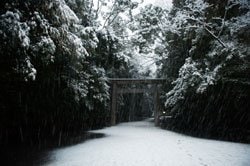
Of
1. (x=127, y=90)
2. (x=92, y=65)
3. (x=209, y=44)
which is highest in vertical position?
(x=209, y=44)

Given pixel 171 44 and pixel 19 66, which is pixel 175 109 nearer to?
pixel 171 44

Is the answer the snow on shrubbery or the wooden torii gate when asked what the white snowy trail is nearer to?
the snow on shrubbery

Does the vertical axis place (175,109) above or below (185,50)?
below

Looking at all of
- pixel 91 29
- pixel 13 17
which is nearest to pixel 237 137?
pixel 91 29

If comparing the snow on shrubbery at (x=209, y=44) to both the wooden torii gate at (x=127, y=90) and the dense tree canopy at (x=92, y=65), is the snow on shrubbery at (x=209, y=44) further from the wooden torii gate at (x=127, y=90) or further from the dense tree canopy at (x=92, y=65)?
the wooden torii gate at (x=127, y=90)

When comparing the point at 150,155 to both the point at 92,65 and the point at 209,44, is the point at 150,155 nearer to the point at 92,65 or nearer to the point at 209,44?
the point at 209,44

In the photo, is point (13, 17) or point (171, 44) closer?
point (13, 17)

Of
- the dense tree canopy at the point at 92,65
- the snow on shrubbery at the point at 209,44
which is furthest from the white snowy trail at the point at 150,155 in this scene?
the snow on shrubbery at the point at 209,44

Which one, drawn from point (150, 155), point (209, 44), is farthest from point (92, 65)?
point (150, 155)

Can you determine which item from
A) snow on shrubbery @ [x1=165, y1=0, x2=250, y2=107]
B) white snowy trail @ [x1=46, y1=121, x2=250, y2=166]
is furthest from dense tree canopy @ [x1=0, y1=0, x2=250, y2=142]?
white snowy trail @ [x1=46, y1=121, x2=250, y2=166]

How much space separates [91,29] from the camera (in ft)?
33.3

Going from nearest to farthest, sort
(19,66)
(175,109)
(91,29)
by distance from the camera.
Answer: (19,66) → (91,29) → (175,109)

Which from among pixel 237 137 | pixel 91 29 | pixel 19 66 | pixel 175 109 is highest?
pixel 91 29

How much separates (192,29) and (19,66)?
8294 mm
